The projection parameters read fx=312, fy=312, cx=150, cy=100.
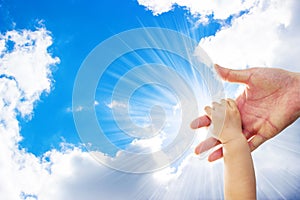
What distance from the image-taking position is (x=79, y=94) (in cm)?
248

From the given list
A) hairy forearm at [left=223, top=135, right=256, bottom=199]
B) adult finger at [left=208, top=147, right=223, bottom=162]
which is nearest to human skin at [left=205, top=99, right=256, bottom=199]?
hairy forearm at [left=223, top=135, right=256, bottom=199]

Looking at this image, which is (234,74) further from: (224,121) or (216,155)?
(216,155)

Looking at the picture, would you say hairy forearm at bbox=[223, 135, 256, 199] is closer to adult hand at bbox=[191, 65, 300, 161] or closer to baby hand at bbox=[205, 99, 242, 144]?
baby hand at bbox=[205, 99, 242, 144]

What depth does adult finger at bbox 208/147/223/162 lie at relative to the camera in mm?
2359

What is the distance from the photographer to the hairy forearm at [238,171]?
2.06 meters

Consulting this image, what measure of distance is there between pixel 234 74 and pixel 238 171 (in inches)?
29.4

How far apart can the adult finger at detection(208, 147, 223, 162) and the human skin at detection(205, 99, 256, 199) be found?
0.13m

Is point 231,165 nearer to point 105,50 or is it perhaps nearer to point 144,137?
point 144,137

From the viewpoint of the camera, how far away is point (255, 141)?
Answer: 7.89ft

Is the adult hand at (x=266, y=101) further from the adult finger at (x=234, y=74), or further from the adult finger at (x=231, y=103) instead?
the adult finger at (x=231, y=103)

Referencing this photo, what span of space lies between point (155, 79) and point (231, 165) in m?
0.98

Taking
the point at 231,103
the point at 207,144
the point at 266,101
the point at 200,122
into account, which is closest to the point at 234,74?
the point at 231,103

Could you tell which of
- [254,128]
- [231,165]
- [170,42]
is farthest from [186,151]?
[170,42]

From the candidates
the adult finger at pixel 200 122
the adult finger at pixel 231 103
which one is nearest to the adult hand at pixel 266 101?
the adult finger at pixel 231 103
